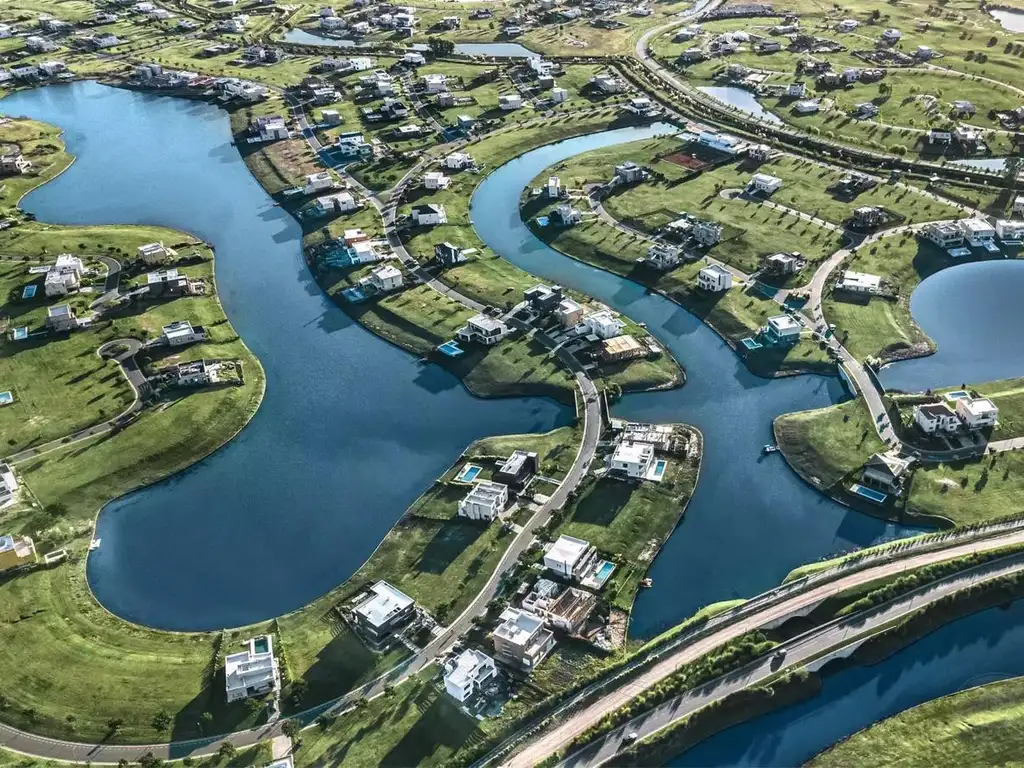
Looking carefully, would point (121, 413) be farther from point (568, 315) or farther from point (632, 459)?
point (632, 459)

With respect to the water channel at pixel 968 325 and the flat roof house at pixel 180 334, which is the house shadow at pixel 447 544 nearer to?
the flat roof house at pixel 180 334

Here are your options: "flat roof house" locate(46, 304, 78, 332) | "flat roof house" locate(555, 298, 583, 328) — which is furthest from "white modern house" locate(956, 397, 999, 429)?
"flat roof house" locate(46, 304, 78, 332)

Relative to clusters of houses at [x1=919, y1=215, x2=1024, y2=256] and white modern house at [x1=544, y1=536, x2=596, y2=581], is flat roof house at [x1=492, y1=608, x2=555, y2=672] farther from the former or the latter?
clusters of houses at [x1=919, y1=215, x2=1024, y2=256]

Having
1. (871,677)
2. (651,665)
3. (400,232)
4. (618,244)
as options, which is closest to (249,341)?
(400,232)

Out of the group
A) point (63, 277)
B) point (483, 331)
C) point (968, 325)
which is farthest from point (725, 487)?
point (63, 277)

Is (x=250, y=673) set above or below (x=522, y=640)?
below
